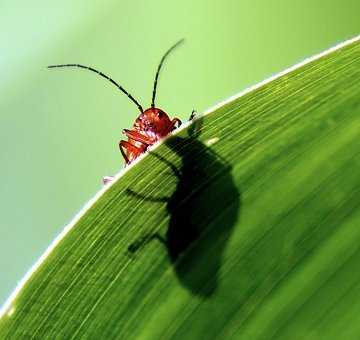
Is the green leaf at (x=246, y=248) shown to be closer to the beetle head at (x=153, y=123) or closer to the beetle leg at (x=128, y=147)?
the beetle leg at (x=128, y=147)

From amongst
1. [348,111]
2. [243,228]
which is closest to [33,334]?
[243,228]

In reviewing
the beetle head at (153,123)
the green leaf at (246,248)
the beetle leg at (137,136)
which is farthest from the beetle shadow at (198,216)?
the beetle head at (153,123)

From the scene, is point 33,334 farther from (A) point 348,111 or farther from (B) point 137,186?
Answer: (A) point 348,111

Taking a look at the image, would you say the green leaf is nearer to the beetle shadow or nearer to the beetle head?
the beetle shadow

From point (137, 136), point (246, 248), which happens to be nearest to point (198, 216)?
point (246, 248)

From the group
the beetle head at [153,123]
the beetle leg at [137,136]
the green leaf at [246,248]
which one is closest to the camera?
the green leaf at [246,248]

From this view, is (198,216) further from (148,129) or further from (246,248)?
(148,129)

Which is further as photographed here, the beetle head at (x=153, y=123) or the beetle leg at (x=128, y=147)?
the beetle head at (x=153, y=123)
